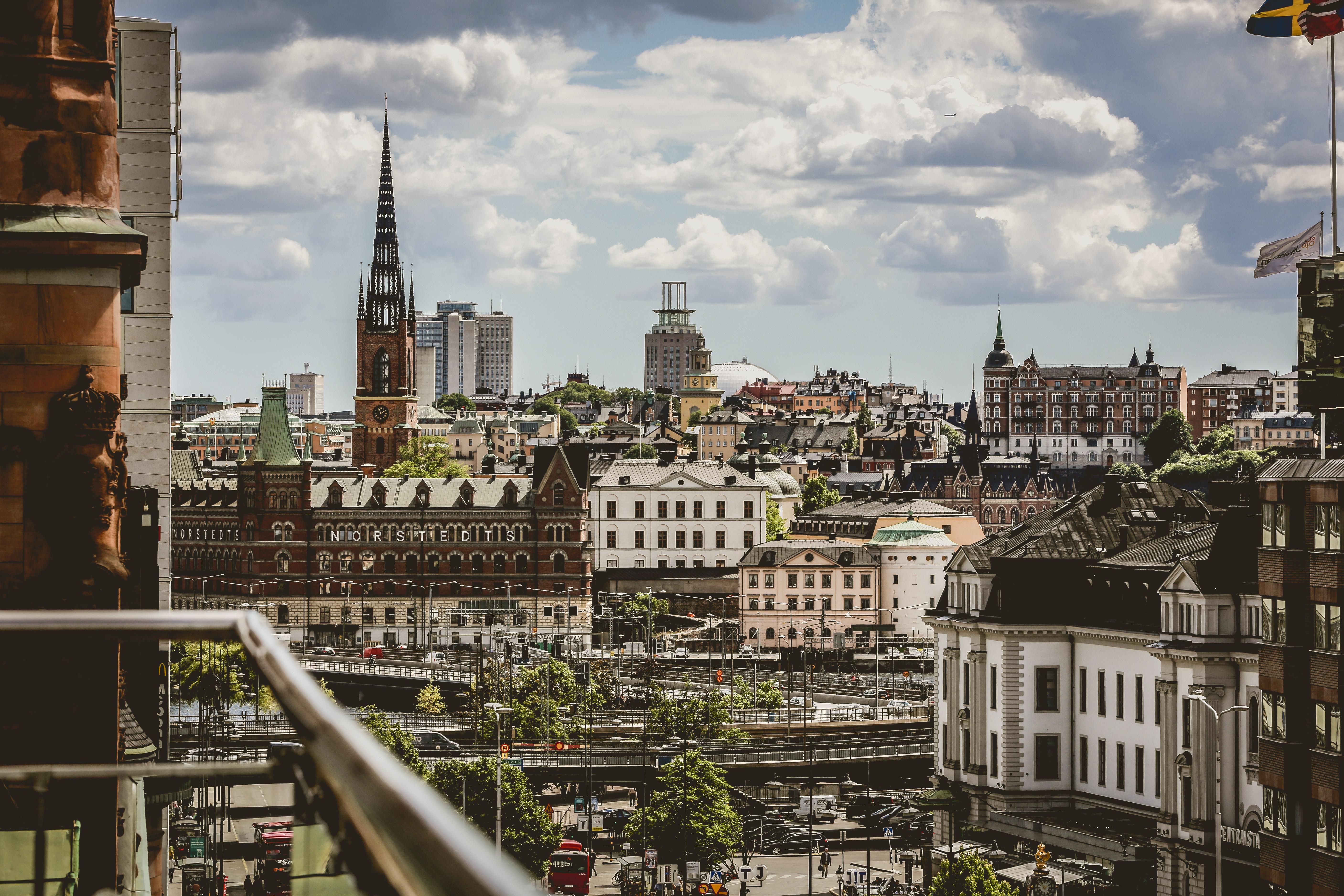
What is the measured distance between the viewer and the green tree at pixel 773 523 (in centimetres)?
16675

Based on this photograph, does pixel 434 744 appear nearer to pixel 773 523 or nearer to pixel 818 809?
Result: pixel 818 809

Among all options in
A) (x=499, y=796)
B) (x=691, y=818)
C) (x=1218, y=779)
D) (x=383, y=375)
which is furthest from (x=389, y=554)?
(x=1218, y=779)

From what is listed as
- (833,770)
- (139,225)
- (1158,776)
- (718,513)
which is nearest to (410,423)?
(718,513)

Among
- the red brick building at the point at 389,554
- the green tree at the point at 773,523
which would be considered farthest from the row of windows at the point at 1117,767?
the green tree at the point at 773,523

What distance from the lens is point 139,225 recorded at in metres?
37.8

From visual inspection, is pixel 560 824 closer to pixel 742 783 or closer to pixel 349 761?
pixel 742 783

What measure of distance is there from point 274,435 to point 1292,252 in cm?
10270

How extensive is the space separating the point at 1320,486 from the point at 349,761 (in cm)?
3669

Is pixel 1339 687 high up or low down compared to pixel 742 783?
up

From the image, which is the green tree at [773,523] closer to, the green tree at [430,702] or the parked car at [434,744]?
the green tree at [430,702]

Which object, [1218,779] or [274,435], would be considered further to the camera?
[274,435]

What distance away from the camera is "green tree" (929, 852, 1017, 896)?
53000 mm

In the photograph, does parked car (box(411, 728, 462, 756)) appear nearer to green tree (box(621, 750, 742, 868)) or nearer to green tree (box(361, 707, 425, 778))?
green tree (box(361, 707, 425, 778))

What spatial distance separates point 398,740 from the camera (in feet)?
241
